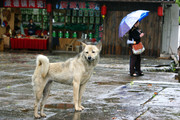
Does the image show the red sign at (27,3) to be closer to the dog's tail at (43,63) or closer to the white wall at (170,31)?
the white wall at (170,31)

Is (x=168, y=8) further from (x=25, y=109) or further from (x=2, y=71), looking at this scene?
(x=25, y=109)

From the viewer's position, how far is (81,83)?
693cm

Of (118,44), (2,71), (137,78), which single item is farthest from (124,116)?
(118,44)

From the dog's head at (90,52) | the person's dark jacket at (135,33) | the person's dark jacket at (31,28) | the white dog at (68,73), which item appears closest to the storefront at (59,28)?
the person's dark jacket at (31,28)

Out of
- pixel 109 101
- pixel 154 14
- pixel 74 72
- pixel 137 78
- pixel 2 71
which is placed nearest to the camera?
pixel 74 72

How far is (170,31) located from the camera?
22.1 metres

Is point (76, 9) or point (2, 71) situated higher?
point (76, 9)

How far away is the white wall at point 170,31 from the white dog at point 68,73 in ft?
52.5

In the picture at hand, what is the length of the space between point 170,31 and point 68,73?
1642 cm

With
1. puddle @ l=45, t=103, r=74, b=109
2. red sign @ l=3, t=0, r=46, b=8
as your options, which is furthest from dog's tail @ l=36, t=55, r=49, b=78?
red sign @ l=3, t=0, r=46, b=8

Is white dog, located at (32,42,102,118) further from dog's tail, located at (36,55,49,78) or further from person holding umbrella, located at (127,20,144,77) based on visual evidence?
person holding umbrella, located at (127,20,144,77)

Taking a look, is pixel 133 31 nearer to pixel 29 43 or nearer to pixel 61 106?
pixel 61 106

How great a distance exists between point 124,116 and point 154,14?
1517 centimetres

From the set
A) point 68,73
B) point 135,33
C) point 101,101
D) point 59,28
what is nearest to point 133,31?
point 135,33
